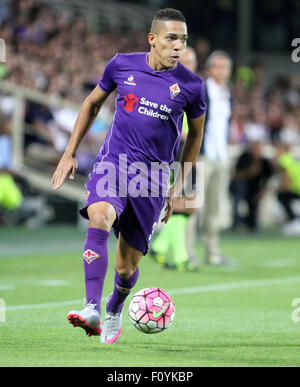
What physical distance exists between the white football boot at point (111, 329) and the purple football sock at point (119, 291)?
46 mm

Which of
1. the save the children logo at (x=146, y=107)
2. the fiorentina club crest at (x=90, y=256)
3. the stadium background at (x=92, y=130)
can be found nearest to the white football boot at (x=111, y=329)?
the stadium background at (x=92, y=130)

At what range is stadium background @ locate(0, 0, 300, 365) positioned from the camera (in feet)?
27.5

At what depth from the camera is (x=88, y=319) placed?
5.99 metres

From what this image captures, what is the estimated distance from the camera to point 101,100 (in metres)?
6.65

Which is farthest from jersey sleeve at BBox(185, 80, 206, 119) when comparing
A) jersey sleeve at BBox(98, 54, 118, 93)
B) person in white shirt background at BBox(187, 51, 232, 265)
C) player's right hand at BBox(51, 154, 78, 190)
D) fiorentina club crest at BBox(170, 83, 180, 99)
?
person in white shirt background at BBox(187, 51, 232, 265)

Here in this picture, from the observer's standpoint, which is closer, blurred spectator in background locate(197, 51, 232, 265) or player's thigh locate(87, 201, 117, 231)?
player's thigh locate(87, 201, 117, 231)

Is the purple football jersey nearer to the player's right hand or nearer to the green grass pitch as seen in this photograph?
the player's right hand

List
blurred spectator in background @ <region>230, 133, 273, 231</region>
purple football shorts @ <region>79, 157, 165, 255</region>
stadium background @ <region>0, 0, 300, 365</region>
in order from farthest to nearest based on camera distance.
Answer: blurred spectator in background @ <region>230, 133, 273, 231</region>
stadium background @ <region>0, 0, 300, 365</region>
purple football shorts @ <region>79, 157, 165, 255</region>

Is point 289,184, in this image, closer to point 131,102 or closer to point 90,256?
point 131,102

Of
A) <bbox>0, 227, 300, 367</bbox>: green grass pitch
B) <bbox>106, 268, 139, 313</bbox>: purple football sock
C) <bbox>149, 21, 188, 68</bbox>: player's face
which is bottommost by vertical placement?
<bbox>0, 227, 300, 367</bbox>: green grass pitch

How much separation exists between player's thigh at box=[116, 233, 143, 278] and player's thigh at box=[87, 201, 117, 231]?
33 cm

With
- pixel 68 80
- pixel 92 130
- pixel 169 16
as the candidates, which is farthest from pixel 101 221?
pixel 68 80
